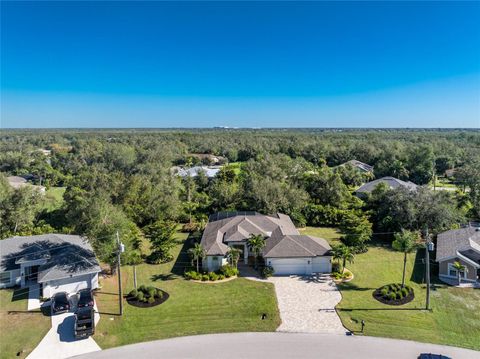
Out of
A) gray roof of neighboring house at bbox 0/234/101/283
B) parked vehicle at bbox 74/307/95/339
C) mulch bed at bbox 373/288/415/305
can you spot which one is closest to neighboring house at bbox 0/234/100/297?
gray roof of neighboring house at bbox 0/234/101/283

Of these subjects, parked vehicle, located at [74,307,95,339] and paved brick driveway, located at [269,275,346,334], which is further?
paved brick driveway, located at [269,275,346,334]

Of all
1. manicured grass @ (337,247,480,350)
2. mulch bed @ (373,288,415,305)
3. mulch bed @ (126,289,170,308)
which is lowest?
mulch bed @ (126,289,170,308)

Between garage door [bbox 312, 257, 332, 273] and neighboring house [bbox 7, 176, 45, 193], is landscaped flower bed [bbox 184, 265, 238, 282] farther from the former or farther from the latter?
neighboring house [bbox 7, 176, 45, 193]

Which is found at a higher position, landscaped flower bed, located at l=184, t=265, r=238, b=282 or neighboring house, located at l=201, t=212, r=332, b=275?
neighboring house, located at l=201, t=212, r=332, b=275

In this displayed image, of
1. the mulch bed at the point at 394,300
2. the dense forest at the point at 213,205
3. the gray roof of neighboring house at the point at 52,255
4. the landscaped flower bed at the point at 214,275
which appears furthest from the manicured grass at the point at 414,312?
the gray roof of neighboring house at the point at 52,255

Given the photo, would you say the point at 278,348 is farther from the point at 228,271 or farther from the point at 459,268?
the point at 459,268

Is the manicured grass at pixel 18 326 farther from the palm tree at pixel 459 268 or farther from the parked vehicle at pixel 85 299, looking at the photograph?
the palm tree at pixel 459 268
